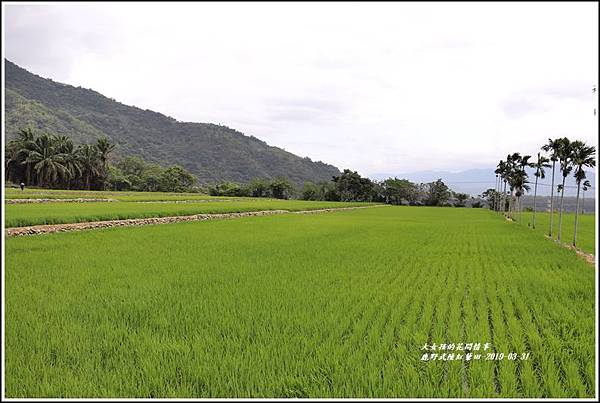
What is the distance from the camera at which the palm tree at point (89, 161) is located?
148ft

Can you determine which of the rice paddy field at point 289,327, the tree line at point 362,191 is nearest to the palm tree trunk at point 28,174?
the tree line at point 362,191

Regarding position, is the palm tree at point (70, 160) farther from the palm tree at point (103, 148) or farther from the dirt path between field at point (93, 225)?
the dirt path between field at point (93, 225)

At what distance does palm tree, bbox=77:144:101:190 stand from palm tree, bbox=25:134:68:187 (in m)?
3.28

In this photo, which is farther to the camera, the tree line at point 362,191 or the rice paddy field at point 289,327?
the tree line at point 362,191

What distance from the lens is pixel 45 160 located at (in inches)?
1556

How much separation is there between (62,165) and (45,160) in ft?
5.88

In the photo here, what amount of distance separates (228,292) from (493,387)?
→ 3822mm

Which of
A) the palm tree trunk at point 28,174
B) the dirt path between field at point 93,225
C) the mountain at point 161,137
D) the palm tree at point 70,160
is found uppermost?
the mountain at point 161,137

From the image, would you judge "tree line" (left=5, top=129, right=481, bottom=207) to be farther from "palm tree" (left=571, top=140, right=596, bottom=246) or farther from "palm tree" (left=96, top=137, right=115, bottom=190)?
"palm tree" (left=571, top=140, right=596, bottom=246)

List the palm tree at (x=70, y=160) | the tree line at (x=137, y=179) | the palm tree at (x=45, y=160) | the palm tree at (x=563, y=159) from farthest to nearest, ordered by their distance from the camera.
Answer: the palm tree at (x=70, y=160) → the tree line at (x=137, y=179) → the palm tree at (x=45, y=160) → the palm tree at (x=563, y=159)

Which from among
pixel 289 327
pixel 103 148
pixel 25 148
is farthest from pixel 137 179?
pixel 289 327

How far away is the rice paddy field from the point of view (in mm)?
3104

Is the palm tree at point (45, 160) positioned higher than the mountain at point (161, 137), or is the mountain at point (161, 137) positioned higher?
the mountain at point (161, 137)

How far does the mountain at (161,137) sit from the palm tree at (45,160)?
23449 millimetres
